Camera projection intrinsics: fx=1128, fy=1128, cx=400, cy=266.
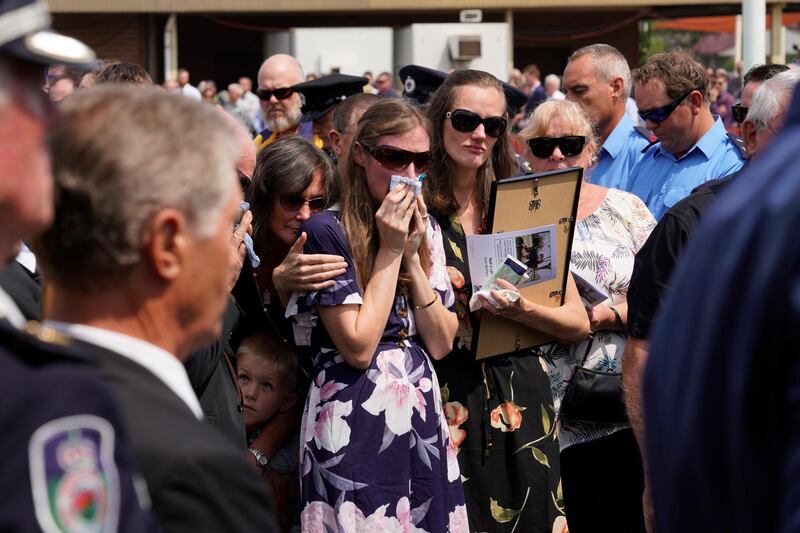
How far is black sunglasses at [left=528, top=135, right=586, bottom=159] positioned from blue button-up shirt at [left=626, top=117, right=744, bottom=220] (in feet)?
2.61

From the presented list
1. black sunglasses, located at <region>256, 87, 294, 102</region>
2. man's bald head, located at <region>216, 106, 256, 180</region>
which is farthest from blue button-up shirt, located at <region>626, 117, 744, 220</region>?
black sunglasses, located at <region>256, 87, 294, 102</region>

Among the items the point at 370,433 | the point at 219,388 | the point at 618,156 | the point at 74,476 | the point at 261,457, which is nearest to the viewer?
the point at 74,476

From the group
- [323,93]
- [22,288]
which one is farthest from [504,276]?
[323,93]

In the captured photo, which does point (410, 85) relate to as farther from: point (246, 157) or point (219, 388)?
point (219, 388)

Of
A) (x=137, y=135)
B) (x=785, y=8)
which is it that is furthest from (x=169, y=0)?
(x=137, y=135)

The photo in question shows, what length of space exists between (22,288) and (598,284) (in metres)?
2.46

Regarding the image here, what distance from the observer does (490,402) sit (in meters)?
4.23

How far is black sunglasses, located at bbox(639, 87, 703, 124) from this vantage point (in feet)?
19.0

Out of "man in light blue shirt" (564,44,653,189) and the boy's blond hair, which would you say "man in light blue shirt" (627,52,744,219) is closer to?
"man in light blue shirt" (564,44,653,189)

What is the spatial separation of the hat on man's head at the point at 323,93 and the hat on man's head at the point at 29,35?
18.3ft

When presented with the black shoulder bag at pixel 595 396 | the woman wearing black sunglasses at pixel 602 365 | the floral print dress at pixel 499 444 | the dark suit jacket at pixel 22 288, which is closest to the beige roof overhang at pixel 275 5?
the woman wearing black sunglasses at pixel 602 365

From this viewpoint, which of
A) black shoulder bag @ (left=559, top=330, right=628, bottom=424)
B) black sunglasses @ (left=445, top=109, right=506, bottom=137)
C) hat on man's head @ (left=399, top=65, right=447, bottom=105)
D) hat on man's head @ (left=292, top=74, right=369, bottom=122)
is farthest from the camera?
hat on man's head @ (left=292, top=74, right=369, bottom=122)

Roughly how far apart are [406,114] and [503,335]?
0.91 m

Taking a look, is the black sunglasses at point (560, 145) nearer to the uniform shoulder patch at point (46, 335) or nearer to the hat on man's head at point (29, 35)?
the uniform shoulder patch at point (46, 335)
